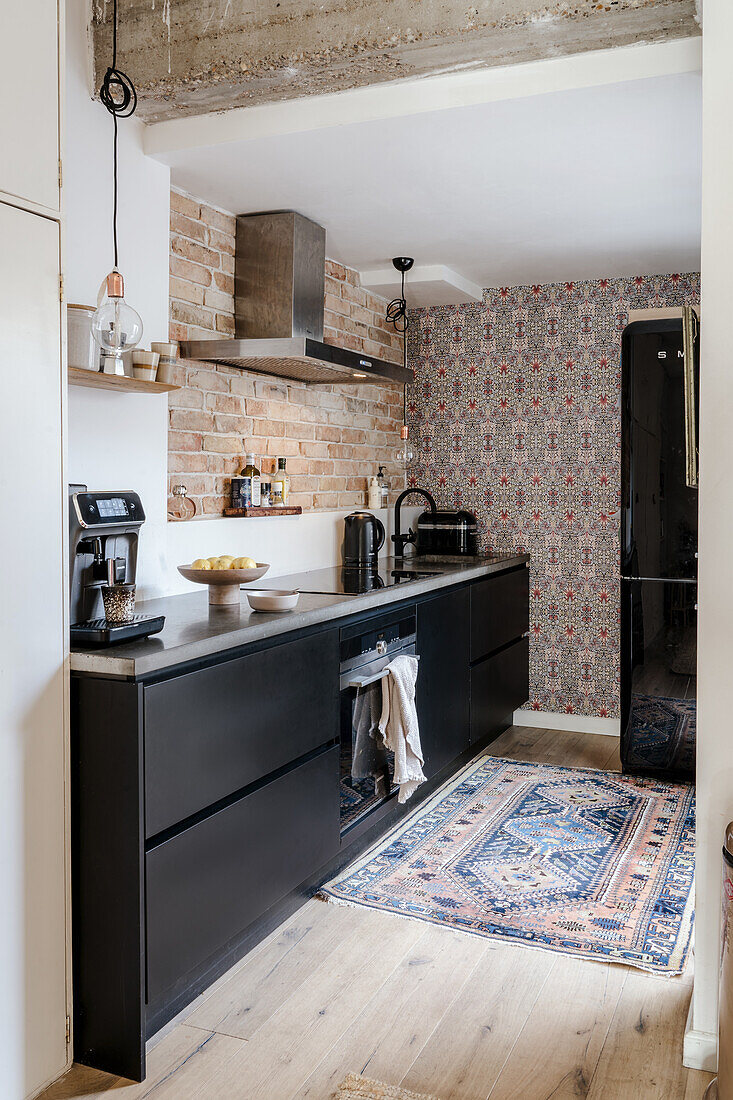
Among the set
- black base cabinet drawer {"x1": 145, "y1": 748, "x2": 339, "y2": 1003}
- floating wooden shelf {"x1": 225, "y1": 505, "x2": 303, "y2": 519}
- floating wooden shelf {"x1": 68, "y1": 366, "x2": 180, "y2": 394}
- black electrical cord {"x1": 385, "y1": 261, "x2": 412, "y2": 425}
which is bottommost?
black base cabinet drawer {"x1": 145, "y1": 748, "x2": 339, "y2": 1003}

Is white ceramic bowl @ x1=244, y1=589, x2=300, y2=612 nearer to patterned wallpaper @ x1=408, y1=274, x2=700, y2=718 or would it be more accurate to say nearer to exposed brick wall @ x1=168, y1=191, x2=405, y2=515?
exposed brick wall @ x1=168, y1=191, x2=405, y2=515

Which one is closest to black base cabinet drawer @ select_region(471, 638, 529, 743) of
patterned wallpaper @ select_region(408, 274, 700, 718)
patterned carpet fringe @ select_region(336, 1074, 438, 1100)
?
patterned wallpaper @ select_region(408, 274, 700, 718)

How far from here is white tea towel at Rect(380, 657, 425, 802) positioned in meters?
3.07

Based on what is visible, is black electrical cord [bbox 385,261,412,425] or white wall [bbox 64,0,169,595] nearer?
white wall [bbox 64,0,169,595]

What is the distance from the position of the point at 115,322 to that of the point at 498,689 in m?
2.70

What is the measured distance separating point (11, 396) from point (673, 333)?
9.26 feet

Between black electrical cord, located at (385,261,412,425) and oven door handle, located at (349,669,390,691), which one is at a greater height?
black electrical cord, located at (385,261,412,425)

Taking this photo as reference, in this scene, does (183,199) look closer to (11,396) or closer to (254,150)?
(254,150)

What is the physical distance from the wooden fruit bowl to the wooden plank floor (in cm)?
96

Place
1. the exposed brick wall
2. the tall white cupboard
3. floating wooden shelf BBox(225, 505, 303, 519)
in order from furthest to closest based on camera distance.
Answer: floating wooden shelf BBox(225, 505, 303, 519) < the exposed brick wall < the tall white cupboard

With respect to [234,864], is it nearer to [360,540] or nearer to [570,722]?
[360,540]

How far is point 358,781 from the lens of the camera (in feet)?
9.68

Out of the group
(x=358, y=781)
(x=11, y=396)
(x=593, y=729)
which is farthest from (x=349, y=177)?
(x=593, y=729)

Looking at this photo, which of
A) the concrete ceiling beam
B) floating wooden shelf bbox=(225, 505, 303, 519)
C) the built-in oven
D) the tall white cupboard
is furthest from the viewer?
floating wooden shelf bbox=(225, 505, 303, 519)
